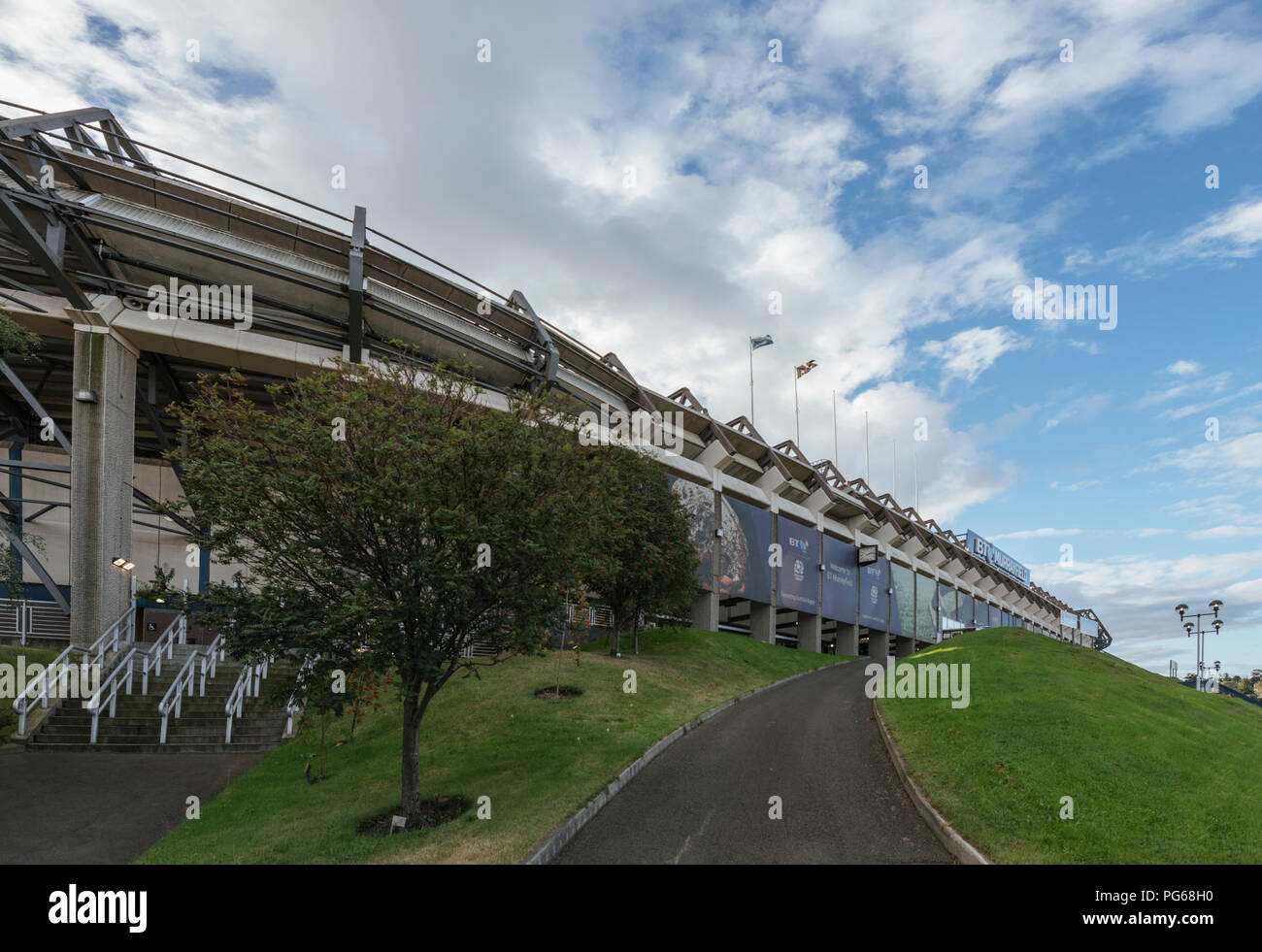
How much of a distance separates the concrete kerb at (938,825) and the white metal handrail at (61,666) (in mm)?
18993

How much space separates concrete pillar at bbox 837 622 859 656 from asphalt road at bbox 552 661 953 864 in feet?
126

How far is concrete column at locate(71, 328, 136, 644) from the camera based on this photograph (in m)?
20.6

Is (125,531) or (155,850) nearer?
(155,850)

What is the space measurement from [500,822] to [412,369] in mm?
8140

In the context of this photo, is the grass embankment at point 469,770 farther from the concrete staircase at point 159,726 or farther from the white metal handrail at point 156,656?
the white metal handrail at point 156,656

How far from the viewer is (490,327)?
92.4 feet

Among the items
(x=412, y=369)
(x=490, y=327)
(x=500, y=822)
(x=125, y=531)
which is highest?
(x=490, y=327)

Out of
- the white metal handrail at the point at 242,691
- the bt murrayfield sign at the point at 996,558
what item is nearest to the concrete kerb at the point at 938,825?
the white metal handrail at the point at 242,691

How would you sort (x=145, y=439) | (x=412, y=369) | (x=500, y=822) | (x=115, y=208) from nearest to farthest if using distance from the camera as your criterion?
(x=500, y=822) < (x=412, y=369) < (x=115, y=208) < (x=145, y=439)

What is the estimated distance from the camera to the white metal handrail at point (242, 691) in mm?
17047

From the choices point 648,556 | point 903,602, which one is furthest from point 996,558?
point 648,556
